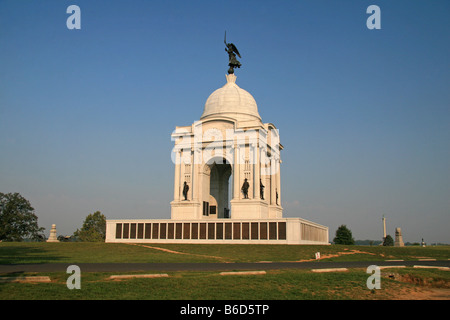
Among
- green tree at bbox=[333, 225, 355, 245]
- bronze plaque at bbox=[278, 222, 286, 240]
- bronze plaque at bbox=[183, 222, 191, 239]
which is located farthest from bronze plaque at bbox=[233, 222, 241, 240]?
green tree at bbox=[333, 225, 355, 245]

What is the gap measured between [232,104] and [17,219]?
5234 centimetres

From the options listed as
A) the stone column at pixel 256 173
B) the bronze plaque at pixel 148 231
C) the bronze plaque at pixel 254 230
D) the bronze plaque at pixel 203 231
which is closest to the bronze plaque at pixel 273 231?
the bronze plaque at pixel 254 230

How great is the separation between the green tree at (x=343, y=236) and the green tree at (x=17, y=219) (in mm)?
68209

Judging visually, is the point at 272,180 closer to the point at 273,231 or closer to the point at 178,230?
the point at 273,231

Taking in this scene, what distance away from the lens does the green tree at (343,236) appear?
96.6 metres

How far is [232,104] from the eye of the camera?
72.0 meters

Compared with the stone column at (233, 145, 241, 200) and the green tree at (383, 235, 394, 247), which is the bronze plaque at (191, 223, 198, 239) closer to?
the stone column at (233, 145, 241, 200)

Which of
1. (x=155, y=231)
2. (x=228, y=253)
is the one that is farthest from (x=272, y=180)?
(x=228, y=253)

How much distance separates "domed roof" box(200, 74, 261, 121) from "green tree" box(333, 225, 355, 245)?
41026 millimetres

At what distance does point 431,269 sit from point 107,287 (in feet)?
68.2

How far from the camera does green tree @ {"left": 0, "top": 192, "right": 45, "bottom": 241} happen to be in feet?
273

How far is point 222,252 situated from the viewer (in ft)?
139
